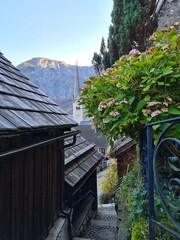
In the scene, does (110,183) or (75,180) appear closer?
(75,180)

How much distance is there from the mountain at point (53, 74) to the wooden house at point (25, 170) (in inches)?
3384

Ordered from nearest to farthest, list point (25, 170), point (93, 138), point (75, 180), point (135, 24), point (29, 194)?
point (25, 170) < point (29, 194) < point (75, 180) < point (135, 24) < point (93, 138)

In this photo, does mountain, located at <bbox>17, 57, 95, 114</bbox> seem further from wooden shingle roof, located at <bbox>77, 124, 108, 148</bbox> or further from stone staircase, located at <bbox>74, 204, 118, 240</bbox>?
stone staircase, located at <bbox>74, 204, 118, 240</bbox>

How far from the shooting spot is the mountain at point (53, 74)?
306ft

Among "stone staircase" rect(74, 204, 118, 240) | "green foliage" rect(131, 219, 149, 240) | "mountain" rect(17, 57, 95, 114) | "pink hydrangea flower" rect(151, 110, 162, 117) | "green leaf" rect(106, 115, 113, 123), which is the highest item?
"mountain" rect(17, 57, 95, 114)

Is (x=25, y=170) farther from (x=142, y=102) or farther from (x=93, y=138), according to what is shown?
(x=93, y=138)

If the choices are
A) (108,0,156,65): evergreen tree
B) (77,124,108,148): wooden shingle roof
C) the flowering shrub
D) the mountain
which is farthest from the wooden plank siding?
the mountain

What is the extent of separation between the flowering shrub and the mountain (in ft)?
286

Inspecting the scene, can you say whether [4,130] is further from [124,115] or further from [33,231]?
[33,231]

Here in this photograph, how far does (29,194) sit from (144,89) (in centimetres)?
206

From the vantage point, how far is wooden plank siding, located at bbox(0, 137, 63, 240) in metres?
2.32

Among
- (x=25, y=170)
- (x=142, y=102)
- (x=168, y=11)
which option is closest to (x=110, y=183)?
(x=25, y=170)

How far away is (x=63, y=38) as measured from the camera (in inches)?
984

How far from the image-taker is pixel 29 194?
9.45 feet
